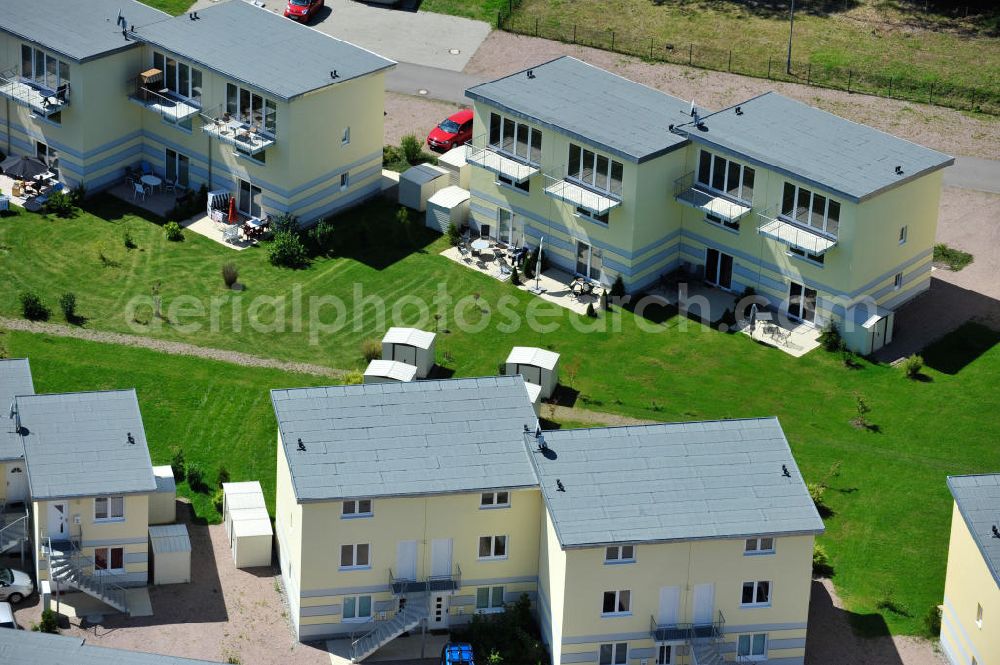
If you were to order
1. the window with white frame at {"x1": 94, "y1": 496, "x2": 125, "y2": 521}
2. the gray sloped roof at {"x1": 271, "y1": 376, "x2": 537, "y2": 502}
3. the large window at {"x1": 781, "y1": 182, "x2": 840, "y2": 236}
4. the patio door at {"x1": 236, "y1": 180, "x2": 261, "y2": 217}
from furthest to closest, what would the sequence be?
the patio door at {"x1": 236, "y1": 180, "x2": 261, "y2": 217} < the large window at {"x1": 781, "y1": 182, "x2": 840, "y2": 236} < the window with white frame at {"x1": 94, "y1": 496, "x2": 125, "y2": 521} < the gray sloped roof at {"x1": 271, "y1": 376, "x2": 537, "y2": 502}

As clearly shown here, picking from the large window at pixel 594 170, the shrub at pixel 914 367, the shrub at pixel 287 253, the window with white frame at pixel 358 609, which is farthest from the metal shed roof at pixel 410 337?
the shrub at pixel 914 367

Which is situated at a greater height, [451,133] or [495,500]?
[451,133]

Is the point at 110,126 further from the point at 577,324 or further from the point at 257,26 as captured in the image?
the point at 577,324

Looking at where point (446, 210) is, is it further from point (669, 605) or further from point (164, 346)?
point (669, 605)

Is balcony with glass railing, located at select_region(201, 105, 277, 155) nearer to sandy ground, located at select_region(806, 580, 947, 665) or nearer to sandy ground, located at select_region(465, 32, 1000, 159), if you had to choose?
sandy ground, located at select_region(465, 32, 1000, 159)

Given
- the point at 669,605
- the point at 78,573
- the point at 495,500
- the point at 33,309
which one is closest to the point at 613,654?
the point at 669,605

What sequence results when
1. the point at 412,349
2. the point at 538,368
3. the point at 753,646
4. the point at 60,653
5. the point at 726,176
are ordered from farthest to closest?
the point at 726,176 < the point at 412,349 < the point at 538,368 < the point at 753,646 < the point at 60,653

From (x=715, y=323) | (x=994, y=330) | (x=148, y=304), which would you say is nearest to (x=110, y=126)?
(x=148, y=304)

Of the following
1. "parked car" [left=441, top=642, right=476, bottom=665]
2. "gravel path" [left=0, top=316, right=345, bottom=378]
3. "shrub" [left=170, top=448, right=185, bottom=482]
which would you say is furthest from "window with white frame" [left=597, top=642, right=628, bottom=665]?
"gravel path" [left=0, top=316, right=345, bottom=378]
